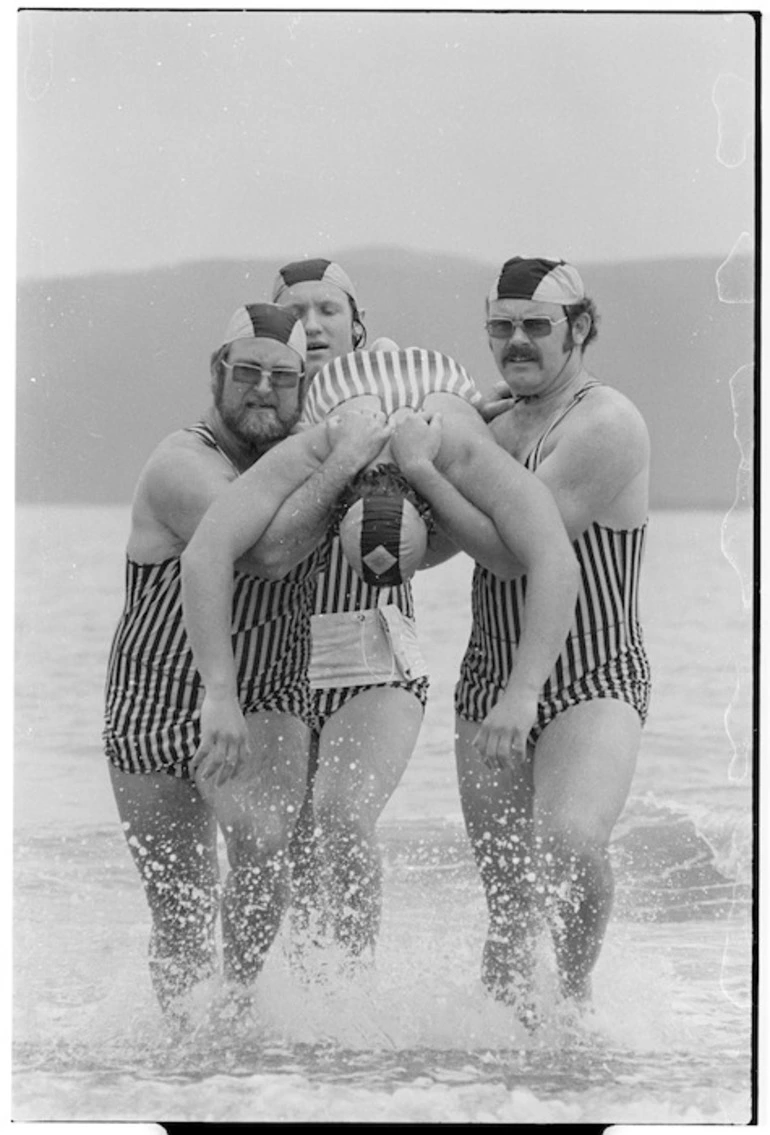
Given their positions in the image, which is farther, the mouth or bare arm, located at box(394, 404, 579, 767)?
the mouth

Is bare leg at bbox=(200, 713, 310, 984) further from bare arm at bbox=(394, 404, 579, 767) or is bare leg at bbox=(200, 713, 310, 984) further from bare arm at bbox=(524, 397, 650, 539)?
bare arm at bbox=(524, 397, 650, 539)

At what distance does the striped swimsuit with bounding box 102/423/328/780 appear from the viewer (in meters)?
3.65

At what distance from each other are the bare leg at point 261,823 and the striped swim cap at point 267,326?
81 cm

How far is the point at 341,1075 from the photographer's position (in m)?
3.72

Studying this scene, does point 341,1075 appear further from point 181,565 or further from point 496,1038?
point 181,565

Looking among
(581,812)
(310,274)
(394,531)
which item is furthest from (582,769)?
(310,274)

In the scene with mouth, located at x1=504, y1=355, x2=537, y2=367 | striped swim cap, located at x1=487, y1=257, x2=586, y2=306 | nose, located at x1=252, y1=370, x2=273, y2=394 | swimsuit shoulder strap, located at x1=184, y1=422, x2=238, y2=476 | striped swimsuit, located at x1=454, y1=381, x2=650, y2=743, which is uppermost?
striped swim cap, located at x1=487, y1=257, x2=586, y2=306

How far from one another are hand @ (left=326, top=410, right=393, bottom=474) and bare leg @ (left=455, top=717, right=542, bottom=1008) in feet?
2.05

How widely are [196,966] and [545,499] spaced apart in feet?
4.24

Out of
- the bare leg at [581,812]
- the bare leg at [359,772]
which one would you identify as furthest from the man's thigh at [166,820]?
the bare leg at [581,812]

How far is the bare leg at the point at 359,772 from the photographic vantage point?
3.64m

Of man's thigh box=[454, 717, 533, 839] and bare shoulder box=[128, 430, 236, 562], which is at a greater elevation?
bare shoulder box=[128, 430, 236, 562]

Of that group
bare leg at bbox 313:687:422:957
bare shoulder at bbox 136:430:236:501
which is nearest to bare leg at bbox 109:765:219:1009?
bare leg at bbox 313:687:422:957

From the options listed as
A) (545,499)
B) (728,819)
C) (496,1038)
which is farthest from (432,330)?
(496,1038)
